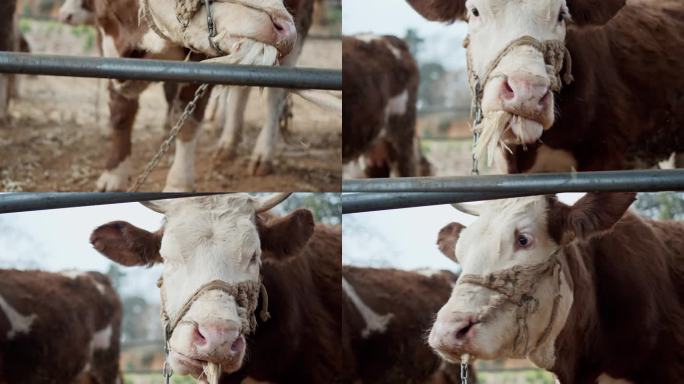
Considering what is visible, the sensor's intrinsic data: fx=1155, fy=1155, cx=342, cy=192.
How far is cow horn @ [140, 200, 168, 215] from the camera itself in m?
3.09

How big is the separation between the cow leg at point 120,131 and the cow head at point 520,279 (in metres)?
1.20

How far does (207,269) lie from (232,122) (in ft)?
3.64

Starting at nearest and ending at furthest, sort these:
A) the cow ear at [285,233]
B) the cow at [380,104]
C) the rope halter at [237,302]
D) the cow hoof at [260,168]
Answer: the rope halter at [237,302], the cow ear at [285,233], the cow at [380,104], the cow hoof at [260,168]

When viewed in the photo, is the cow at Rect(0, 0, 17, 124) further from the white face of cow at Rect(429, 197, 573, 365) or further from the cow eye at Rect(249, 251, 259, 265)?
the white face of cow at Rect(429, 197, 573, 365)

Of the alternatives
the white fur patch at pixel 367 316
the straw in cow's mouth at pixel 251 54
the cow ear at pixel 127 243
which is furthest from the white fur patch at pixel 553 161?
the cow ear at pixel 127 243

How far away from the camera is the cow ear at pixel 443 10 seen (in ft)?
9.94

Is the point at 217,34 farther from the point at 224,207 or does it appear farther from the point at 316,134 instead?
the point at 316,134

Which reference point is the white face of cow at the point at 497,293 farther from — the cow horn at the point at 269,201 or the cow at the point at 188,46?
the cow at the point at 188,46

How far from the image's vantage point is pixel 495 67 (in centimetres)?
284

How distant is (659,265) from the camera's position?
3.02 m

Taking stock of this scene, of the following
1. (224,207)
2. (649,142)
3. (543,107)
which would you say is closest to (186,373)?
(224,207)

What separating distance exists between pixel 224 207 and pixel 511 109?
824 mm

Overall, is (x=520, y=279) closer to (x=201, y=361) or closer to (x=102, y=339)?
(x=201, y=361)

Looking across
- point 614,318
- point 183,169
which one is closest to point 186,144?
point 183,169
